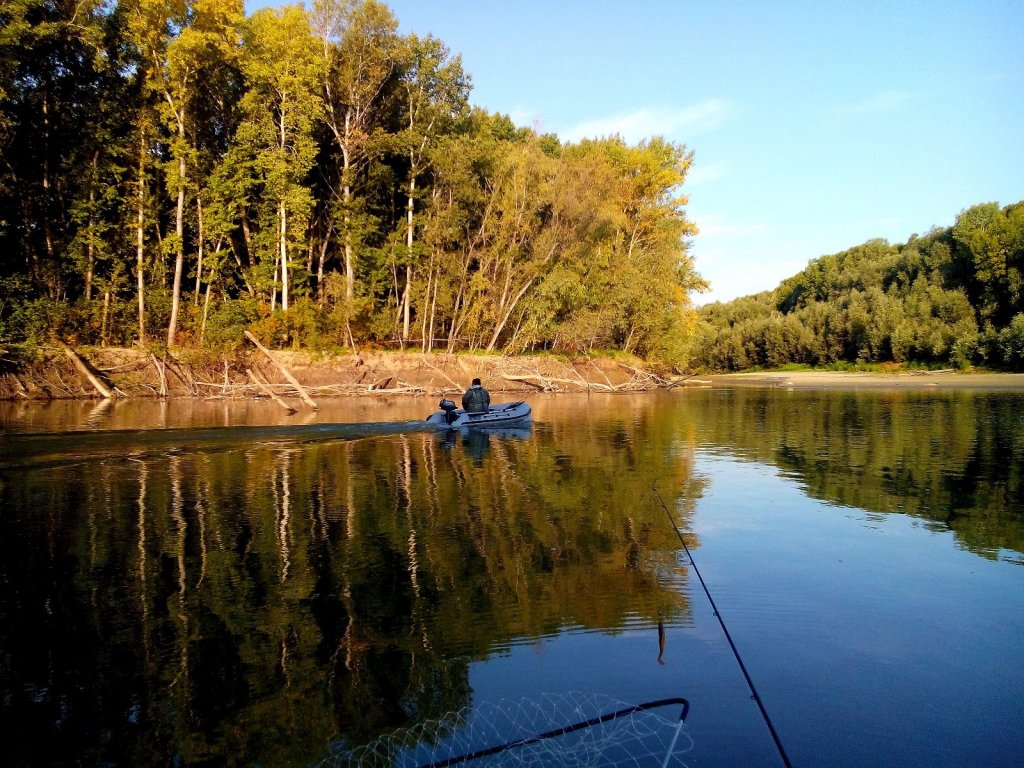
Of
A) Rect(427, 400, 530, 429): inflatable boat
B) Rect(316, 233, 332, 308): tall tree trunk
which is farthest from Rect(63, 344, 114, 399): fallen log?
Rect(427, 400, 530, 429): inflatable boat

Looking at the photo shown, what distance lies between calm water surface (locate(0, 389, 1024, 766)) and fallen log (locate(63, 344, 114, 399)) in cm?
1779

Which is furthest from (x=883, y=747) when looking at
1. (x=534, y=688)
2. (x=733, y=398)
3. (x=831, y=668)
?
(x=733, y=398)

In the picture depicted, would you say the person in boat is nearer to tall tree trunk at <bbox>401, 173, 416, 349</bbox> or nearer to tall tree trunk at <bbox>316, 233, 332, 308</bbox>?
tall tree trunk at <bbox>401, 173, 416, 349</bbox>

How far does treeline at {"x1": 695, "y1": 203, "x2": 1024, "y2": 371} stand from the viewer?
2293 inches

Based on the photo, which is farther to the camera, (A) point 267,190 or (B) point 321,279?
(B) point 321,279

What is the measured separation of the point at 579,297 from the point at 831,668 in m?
37.7

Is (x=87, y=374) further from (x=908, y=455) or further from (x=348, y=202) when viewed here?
(x=908, y=455)

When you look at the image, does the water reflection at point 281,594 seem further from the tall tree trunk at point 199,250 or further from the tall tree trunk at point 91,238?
the tall tree trunk at point 199,250

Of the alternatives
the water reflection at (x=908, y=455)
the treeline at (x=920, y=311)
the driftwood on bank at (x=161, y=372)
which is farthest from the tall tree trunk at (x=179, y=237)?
the treeline at (x=920, y=311)

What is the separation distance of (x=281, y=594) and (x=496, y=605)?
2238 millimetres

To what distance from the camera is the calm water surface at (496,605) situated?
14.9 feet

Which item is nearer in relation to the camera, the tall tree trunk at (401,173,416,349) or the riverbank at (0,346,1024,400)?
the riverbank at (0,346,1024,400)

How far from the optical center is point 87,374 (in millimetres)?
30844

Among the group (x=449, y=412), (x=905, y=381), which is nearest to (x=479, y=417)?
(x=449, y=412)
